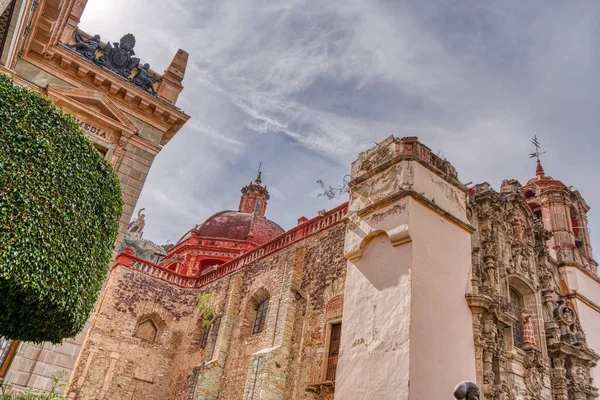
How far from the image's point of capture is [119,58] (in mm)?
11570

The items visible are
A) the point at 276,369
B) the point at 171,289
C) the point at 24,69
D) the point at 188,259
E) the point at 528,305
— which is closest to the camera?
the point at 24,69

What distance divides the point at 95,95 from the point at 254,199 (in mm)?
22915

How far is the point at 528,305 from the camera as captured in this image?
1294 cm

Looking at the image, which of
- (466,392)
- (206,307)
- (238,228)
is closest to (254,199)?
(238,228)

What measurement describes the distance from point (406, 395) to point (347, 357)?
158 centimetres

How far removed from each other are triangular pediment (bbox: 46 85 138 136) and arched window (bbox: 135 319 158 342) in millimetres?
8956

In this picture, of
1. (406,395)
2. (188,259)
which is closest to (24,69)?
(406,395)

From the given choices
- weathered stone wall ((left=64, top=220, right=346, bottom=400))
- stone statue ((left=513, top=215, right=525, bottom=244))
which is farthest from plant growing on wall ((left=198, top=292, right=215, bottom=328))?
stone statue ((left=513, top=215, right=525, bottom=244))

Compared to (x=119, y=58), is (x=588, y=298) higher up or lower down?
lower down

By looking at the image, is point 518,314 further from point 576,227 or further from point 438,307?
point 576,227

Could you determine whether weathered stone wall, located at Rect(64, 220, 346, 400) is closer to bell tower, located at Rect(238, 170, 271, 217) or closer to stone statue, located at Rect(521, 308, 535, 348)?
stone statue, located at Rect(521, 308, 535, 348)

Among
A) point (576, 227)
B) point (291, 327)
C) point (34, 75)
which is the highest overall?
point (576, 227)

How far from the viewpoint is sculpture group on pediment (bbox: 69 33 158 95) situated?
1120 cm

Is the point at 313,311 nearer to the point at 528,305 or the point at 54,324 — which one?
the point at 528,305
